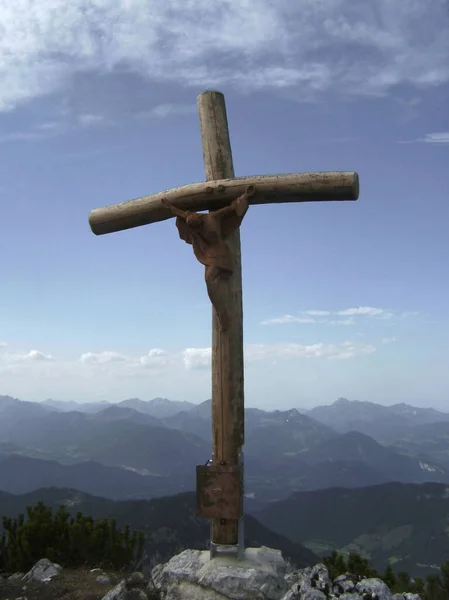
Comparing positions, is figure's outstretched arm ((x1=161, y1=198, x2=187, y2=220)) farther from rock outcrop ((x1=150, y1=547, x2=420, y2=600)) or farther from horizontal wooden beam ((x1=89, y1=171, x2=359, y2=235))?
rock outcrop ((x1=150, y1=547, x2=420, y2=600))

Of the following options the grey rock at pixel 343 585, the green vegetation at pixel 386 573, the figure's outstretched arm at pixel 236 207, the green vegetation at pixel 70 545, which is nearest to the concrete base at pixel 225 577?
the grey rock at pixel 343 585

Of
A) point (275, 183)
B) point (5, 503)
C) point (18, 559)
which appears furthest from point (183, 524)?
point (275, 183)

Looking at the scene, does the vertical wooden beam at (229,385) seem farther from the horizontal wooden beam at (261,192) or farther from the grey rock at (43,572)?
the grey rock at (43,572)

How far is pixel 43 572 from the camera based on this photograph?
11.0 metres

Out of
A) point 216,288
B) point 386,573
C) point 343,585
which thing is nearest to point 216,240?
point 216,288

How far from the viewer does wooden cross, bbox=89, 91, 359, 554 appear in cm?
678

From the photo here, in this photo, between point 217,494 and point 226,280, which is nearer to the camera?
point 217,494

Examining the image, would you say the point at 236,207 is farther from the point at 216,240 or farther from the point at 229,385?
the point at 229,385

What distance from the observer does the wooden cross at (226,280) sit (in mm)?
6781

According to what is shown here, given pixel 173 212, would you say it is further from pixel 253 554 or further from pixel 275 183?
pixel 253 554

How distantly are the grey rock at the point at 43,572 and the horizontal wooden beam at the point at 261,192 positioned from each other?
25.6ft

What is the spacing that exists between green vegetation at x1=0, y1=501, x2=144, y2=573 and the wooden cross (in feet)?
23.3

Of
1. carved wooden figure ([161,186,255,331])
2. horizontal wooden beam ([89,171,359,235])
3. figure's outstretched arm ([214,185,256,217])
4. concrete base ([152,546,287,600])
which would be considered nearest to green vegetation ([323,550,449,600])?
concrete base ([152,546,287,600])

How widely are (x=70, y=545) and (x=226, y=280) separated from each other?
32.2 feet
